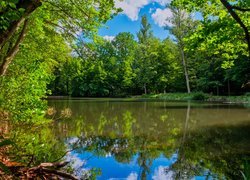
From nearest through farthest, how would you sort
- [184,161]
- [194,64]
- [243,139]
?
[184,161], [243,139], [194,64]

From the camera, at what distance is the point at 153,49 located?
61875 mm

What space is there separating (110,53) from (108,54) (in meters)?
0.52

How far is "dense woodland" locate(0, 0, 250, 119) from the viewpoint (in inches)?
285

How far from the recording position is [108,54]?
227ft

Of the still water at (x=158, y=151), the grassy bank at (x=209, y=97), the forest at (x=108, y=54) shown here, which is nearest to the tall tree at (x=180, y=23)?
the forest at (x=108, y=54)

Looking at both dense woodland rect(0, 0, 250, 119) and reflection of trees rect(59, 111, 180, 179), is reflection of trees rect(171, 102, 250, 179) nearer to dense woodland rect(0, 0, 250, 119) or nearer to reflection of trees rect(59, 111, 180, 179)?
reflection of trees rect(59, 111, 180, 179)

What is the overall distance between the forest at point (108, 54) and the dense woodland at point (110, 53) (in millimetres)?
18

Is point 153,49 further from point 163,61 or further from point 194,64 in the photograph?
point 194,64

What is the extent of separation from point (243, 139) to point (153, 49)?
52055mm

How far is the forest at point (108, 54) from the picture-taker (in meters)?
7.07

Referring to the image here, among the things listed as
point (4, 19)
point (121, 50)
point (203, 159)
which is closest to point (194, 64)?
point (121, 50)

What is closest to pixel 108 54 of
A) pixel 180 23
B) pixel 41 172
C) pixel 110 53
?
pixel 110 53

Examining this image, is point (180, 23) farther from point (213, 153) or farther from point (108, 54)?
point (213, 153)

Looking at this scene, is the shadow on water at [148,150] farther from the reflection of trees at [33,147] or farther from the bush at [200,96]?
the bush at [200,96]
